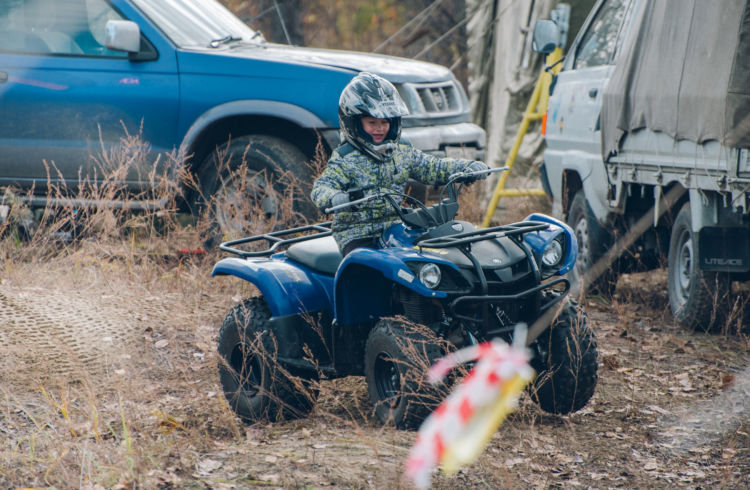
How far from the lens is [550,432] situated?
4.17 metres

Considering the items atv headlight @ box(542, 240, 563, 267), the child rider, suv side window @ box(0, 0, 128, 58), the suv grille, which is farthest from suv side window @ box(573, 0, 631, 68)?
suv side window @ box(0, 0, 128, 58)

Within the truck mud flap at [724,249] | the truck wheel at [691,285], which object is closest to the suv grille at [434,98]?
the truck wheel at [691,285]

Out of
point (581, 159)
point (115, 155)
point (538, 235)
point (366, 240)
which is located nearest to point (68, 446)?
point (366, 240)

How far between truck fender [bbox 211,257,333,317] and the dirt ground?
459 mm

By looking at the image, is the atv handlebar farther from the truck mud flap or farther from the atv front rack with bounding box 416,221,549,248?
the truck mud flap

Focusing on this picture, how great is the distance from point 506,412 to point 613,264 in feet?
10.6

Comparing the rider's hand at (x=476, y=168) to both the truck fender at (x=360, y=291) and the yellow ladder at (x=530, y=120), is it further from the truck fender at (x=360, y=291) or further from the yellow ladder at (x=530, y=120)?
the yellow ladder at (x=530, y=120)

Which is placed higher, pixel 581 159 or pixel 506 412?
pixel 581 159

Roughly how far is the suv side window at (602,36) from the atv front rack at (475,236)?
3528mm

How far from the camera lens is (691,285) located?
235 inches

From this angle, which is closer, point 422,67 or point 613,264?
point 613,264

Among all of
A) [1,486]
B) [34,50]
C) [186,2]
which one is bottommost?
[1,486]

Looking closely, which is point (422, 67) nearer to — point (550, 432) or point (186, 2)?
point (186, 2)

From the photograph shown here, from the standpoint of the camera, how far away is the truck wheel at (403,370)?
3783 millimetres
